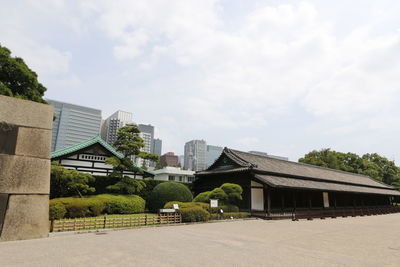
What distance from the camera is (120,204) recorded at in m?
19.5

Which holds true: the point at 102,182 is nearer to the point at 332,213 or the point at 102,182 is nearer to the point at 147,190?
the point at 147,190

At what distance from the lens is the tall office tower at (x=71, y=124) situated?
419ft

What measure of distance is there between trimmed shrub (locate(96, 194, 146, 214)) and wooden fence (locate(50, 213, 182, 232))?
18.6 feet

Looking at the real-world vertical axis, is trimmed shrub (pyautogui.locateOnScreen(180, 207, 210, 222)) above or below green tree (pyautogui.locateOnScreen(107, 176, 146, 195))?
below

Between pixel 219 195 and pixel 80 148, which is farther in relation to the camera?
pixel 80 148

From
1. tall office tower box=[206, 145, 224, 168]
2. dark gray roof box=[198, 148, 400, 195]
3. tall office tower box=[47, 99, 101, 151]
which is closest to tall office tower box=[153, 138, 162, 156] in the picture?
tall office tower box=[206, 145, 224, 168]

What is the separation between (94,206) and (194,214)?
735 centimetres

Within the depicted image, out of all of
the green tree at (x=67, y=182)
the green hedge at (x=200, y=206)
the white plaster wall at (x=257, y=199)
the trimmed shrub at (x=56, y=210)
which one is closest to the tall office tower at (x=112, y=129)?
the green tree at (x=67, y=182)

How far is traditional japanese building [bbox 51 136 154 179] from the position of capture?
72.7 ft

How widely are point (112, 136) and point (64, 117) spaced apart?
1424 inches

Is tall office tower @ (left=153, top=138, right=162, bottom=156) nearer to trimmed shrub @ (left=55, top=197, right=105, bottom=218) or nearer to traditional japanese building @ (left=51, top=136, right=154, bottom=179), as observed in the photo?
traditional japanese building @ (left=51, top=136, right=154, bottom=179)

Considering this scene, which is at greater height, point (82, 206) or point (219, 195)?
point (219, 195)

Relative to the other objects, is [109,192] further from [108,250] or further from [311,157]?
[311,157]

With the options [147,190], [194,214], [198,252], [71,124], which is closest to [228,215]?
[194,214]
